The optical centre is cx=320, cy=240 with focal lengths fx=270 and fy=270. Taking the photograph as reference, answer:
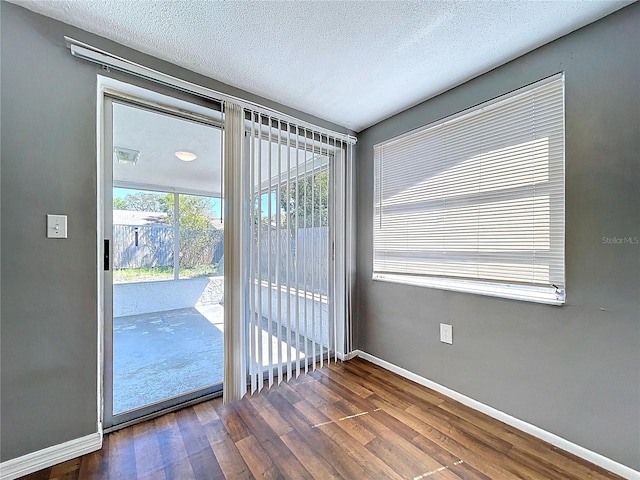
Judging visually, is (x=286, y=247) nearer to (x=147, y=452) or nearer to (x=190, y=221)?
(x=190, y=221)

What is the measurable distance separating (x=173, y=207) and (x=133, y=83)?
0.81 m

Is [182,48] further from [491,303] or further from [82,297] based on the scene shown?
[491,303]

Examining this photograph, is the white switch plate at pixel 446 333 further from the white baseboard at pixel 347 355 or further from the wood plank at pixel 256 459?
the wood plank at pixel 256 459

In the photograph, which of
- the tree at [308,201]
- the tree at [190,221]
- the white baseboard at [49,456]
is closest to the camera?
the white baseboard at [49,456]

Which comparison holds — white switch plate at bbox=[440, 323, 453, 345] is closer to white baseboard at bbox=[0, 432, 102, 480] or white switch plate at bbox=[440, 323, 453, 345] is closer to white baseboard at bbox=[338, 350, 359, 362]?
white baseboard at bbox=[338, 350, 359, 362]

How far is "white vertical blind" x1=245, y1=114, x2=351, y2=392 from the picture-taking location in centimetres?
212

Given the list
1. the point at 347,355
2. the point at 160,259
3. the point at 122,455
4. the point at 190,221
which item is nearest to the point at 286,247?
the point at 190,221

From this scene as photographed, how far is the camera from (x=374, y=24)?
1.47 metres

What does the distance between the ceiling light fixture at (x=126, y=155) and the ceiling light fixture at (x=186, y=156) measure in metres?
0.28

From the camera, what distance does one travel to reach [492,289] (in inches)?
74.7

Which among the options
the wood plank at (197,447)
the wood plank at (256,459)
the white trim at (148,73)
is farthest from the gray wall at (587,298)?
the wood plank at (197,447)

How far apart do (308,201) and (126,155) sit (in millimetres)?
1376

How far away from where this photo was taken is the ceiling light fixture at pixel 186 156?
2.10 metres

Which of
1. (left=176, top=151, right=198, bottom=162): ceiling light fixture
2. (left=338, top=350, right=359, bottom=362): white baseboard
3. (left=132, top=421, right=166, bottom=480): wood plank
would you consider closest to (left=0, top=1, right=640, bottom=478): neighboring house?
(left=132, top=421, right=166, bottom=480): wood plank
